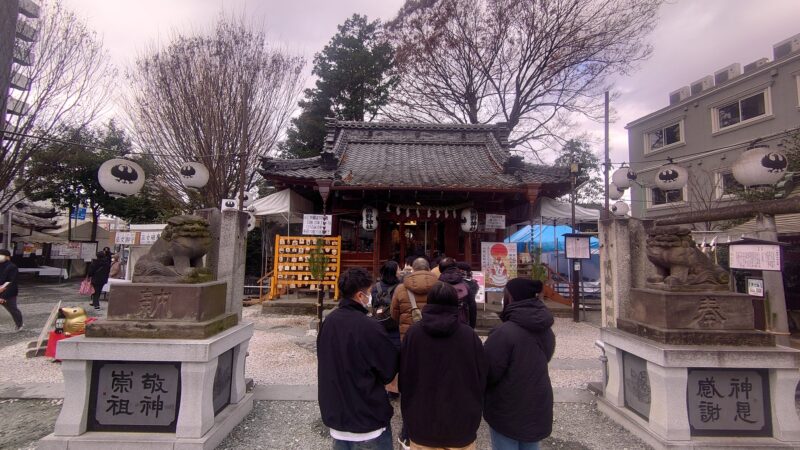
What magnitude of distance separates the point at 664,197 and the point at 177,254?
23.1 meters

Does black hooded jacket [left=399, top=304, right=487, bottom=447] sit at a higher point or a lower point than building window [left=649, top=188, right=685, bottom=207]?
lower

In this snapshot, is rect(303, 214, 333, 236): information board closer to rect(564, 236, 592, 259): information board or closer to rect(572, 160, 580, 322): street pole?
rect(564, 236, 592, 259): information board

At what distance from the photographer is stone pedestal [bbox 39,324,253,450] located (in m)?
3.30

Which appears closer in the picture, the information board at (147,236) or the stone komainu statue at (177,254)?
the stone komainu statue at (177,254)

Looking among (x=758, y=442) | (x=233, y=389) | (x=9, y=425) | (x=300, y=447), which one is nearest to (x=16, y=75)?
(x=9, y=425)

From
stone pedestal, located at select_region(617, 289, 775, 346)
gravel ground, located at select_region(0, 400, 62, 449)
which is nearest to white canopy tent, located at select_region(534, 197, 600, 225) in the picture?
stone pedestal, located at select_region(617, 289, 775, 346)

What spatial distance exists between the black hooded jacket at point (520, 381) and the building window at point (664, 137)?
2220cm

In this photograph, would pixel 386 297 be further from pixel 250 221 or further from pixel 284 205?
pixel 284 205

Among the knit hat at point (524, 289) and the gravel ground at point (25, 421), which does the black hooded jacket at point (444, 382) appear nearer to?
the knit hat at point (524, 289)

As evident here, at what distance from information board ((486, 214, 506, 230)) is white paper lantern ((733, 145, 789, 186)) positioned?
596cm

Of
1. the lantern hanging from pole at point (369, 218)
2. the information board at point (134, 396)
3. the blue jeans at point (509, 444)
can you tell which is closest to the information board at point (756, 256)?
the blue jeans at point (509, 444)

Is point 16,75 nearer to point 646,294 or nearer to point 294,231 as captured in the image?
point 294,231

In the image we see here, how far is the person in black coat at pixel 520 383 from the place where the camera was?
2.39 m

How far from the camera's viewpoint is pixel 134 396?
136 inches
